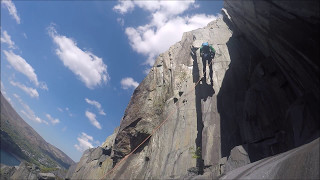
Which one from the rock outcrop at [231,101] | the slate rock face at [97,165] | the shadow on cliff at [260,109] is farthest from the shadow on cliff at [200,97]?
the slate rock face at [97,165]

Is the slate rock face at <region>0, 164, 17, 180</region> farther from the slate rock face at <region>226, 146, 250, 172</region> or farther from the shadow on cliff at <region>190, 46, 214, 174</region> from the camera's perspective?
the slate rock face at <region>226, 146, 250, 172</region>

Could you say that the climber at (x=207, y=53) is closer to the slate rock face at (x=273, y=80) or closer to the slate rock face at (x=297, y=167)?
the slate rock face at (x=273, y=80)

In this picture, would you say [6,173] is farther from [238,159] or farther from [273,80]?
[273,80]

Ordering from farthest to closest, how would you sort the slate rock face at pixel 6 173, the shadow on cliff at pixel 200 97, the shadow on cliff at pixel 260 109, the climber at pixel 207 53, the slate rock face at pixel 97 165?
the slate rock face at pixel 6 173
the slate rock face at pixel 97 165
the climber at pixel 207 53
the shadow on cliff at pixel 200 97
the shadow on cliff at pixel 260 109

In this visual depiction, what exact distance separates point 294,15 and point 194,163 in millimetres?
12580

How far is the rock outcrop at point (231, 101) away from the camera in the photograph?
8250 mm

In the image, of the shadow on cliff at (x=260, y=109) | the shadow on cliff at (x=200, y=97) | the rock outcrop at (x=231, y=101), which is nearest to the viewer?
the rock outcrop at (x=231, y=101)

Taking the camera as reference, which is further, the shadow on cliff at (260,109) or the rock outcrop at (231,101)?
the shadow on cliff at (260,109)

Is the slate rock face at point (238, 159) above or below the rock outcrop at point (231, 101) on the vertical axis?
below

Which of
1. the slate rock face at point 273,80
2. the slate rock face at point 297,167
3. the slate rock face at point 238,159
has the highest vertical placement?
the slate rock face at point 273,80

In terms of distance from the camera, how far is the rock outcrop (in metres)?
8.25

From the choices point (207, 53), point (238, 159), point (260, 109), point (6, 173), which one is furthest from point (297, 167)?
point (6, 173)

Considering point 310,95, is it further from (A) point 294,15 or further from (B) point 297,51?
(A) point 294,15

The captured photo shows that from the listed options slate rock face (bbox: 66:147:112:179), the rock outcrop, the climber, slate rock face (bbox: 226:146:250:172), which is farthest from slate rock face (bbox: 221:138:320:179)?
slate rock face (bbox: 66:147:112:179)
